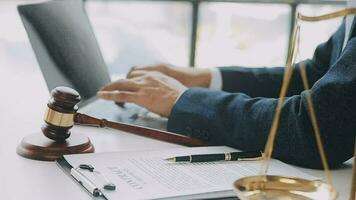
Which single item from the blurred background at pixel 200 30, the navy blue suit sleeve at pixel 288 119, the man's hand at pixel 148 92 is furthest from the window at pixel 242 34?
the navy blue suit sleeve at pixel 288 119

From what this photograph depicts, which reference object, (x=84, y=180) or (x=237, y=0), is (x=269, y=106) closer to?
(x=84, y=180)

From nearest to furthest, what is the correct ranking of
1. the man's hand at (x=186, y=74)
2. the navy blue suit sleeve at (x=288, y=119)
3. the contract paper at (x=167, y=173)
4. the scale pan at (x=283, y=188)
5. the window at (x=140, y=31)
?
1. the scale pan at (x=283, y=188)
2. the contract paper at (x=167, y=173)
3. the navy blue suit sleeve at (x=288, y=119)
4. the man's hand at (x=186, y=74)
5. the window at (x=140, y=31)

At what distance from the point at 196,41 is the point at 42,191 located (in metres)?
1.51

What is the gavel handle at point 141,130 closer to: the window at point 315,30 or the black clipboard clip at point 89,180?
the black clipboard clip at point 89,180

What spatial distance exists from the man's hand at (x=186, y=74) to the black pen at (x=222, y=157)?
1.34ft

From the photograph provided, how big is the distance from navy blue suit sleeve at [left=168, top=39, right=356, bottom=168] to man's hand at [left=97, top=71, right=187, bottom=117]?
41 mm

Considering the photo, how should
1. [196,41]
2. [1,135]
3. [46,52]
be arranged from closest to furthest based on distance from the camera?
[1,135], [46,52], [196,41]

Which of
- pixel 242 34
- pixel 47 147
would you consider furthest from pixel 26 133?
pixel 242 34

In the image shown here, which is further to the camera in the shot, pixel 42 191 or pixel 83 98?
pixel 83 98

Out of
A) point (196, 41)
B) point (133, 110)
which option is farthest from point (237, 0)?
point (133, 110)

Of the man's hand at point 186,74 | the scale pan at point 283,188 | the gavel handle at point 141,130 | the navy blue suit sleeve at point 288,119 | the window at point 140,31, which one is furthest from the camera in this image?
the window at point 140,31

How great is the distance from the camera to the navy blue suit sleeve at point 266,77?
4.30 feet

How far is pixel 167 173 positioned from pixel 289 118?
0.23 meters

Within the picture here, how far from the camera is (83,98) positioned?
121cm
